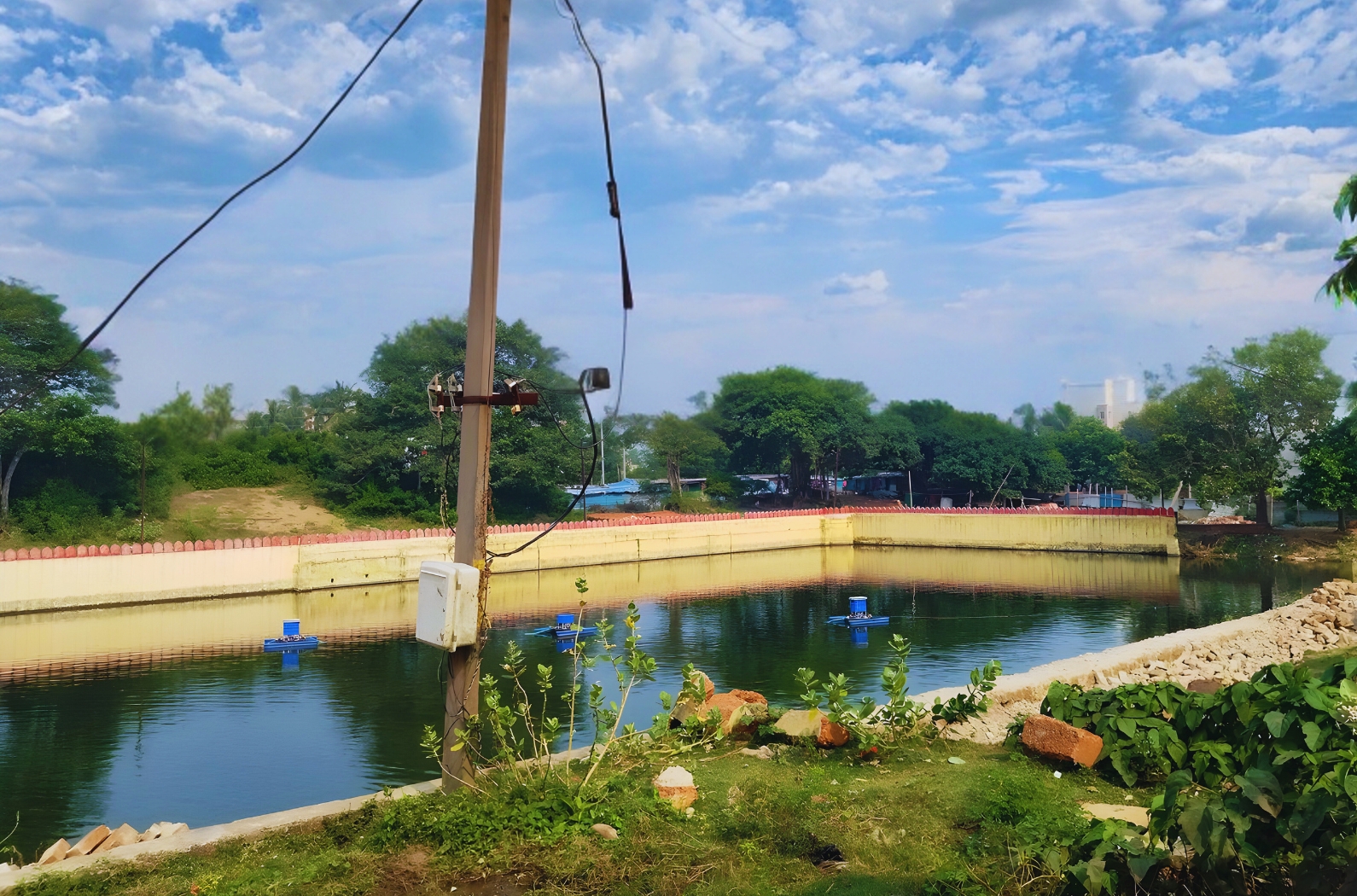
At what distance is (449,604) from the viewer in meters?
5.23

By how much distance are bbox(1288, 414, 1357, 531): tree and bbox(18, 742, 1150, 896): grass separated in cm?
2965

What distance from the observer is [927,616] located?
23078 mm

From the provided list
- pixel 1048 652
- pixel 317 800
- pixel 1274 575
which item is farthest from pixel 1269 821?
pixel 1274 575

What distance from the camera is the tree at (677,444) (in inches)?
2012

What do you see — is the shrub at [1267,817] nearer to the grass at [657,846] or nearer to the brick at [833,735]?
the grass at [657,846]

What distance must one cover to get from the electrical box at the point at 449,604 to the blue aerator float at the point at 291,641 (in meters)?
15.3

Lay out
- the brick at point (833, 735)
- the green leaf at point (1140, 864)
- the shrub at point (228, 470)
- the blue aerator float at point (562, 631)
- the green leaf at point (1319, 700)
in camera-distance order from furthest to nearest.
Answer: the shrub at point (228, 470) → the blue aerator float at point (562, 631) → the brick at point (833, 735) → the green leaf at point (1319, 700) → the green leaf at point (1140, 864)

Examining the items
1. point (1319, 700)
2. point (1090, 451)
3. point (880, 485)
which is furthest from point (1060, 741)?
point (1090, 451)

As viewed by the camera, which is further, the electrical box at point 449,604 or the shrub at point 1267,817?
the electrical box at point 449,604

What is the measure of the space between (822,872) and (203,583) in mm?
24328

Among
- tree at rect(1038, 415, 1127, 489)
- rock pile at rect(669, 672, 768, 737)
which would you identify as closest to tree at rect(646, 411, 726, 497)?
tree at rect(1038, 415, 1127, 489)

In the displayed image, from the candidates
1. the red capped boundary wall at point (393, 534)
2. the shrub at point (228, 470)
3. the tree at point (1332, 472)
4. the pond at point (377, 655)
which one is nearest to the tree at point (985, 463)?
the red capped boundary wall at point (393, 534)

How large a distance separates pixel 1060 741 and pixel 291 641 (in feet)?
53.4

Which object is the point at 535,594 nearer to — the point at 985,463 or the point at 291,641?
the point at 291,641
